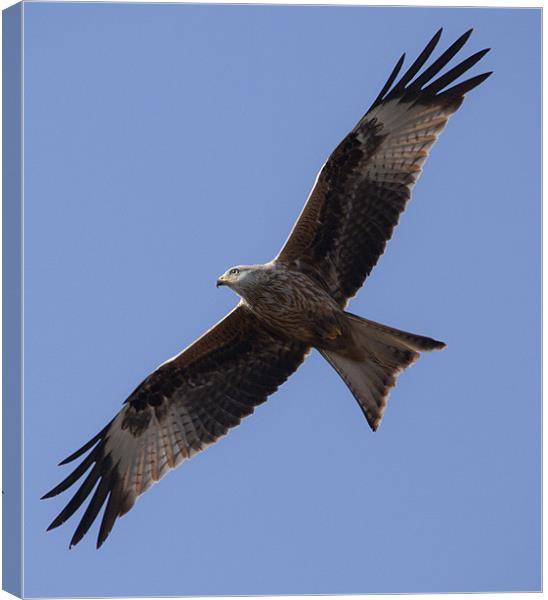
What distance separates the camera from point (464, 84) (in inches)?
296

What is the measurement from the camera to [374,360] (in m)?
7.55

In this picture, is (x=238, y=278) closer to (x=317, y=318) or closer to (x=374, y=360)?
(x=317, y=318)

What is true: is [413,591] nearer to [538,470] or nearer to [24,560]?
[538,470]

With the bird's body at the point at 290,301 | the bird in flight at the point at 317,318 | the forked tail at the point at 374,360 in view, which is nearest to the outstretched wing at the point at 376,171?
the bird in flight at the point at 317,318

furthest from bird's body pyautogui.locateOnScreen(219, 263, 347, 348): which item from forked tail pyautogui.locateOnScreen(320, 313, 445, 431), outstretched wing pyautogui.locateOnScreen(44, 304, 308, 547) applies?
Answer: outstretched wing pyautogui.locateOnScreen(44, 304, 308, 547)

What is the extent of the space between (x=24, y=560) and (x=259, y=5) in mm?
3210

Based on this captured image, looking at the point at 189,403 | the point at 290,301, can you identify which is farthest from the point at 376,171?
the point at 189,403

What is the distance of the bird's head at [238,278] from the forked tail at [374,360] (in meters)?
0.62

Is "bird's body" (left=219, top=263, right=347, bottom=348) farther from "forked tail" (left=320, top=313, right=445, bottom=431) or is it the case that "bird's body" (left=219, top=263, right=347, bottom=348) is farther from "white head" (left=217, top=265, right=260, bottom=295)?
"forked tail" (left=320, top=313, right=445, bottom=431)

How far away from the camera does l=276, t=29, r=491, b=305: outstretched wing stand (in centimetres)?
756

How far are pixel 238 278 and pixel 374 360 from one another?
939 mm

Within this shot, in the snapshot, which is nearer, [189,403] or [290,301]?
[290,301]

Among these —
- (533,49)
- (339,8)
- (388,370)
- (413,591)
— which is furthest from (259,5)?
(413,591)

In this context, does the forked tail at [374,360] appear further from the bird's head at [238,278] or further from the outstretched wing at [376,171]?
the bird's head at [238,278]
